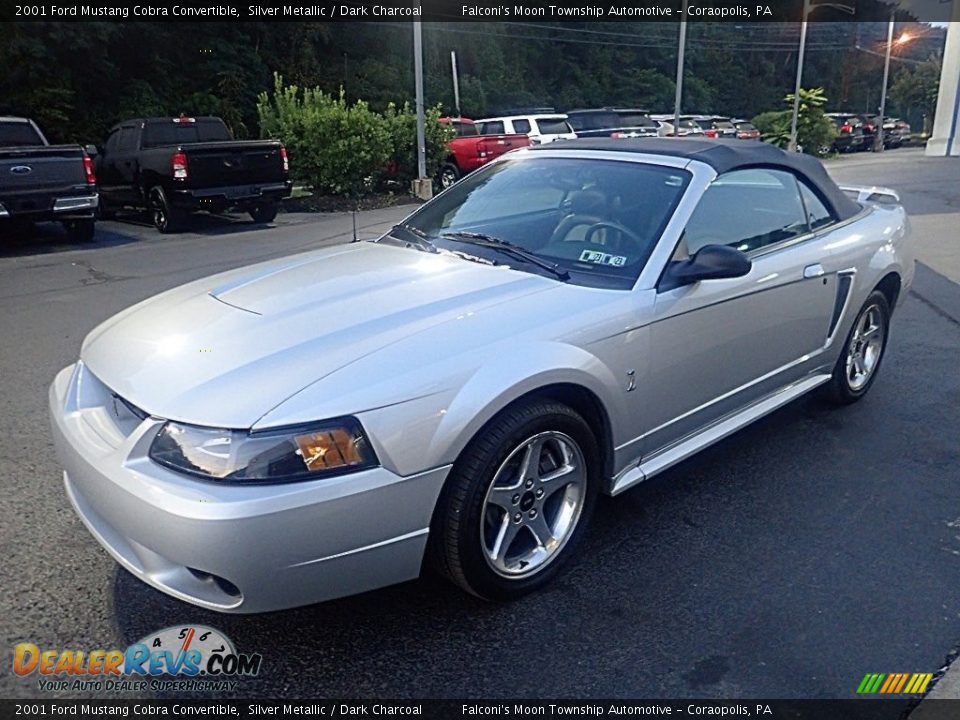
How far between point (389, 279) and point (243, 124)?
84.6ft

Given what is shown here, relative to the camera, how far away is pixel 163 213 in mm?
12992

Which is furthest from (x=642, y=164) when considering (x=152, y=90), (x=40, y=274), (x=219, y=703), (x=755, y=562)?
(x=152, y=90)

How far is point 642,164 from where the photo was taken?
→ 377 centimetres

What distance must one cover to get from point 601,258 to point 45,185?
9.99 m

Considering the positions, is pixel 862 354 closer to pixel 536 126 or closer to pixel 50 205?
pixel 50 205

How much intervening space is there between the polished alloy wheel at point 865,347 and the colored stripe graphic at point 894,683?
2.50 metres

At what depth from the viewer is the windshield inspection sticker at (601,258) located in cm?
335

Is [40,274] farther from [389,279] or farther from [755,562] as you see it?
[755,562]

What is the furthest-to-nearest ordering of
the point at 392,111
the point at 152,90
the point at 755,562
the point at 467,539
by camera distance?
the point at 152,90 < the point at 392,111 < the point at 755,562 < the point at 467,539

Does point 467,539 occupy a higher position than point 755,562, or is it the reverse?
point 467,539

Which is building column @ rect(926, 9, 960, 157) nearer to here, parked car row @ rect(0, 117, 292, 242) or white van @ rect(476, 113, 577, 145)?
white van @ rect(476, 113, 577, 145)

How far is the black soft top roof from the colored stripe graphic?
2.19m

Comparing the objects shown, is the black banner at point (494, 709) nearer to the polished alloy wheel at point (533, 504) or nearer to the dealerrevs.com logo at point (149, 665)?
the dealerrevs.com logo at point (149, 665)

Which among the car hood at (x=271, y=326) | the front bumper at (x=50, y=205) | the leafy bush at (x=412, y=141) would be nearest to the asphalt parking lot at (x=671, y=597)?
the car hood at (x=271, y=326)
